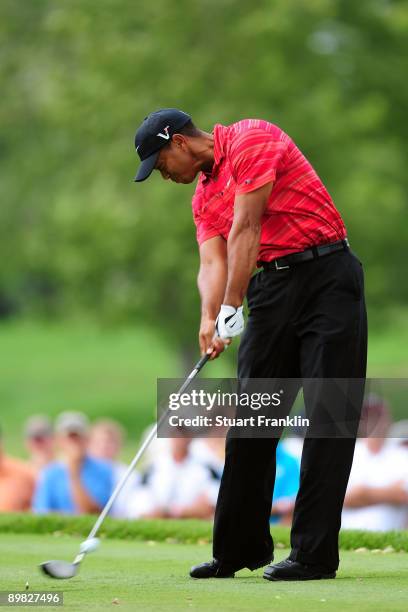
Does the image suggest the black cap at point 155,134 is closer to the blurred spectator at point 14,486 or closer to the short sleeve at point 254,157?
the short sleeve at point 254,157

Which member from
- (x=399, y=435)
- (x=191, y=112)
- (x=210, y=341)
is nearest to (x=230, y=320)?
(x=210, y=341)

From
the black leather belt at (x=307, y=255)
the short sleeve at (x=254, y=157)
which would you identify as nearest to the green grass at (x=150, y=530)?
the black leather belt at (x=307, y=255)

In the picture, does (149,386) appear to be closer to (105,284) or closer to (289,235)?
(105,284)

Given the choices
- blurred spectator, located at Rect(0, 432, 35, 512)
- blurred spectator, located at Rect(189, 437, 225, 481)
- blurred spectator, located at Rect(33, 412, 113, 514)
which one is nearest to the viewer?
blurred spectator, located at Rect(189, 437, 225, 481)

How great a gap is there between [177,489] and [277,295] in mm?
5027

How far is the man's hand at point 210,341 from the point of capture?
618 cm

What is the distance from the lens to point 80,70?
2761cm

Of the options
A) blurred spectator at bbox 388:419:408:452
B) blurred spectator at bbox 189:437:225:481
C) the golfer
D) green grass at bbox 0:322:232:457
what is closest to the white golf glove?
the golfer

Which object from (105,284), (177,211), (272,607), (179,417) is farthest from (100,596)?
(105,284)

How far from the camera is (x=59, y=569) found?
5.80 metres

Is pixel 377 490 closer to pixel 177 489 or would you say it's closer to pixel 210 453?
pixel 177 489

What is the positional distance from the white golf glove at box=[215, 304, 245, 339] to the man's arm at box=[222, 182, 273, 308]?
17cm

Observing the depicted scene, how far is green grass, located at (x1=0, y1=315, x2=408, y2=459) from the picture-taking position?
133 feet

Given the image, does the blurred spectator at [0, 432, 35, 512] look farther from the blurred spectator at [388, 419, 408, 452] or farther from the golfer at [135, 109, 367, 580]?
the golfer at [135, 109, 367, 580]
